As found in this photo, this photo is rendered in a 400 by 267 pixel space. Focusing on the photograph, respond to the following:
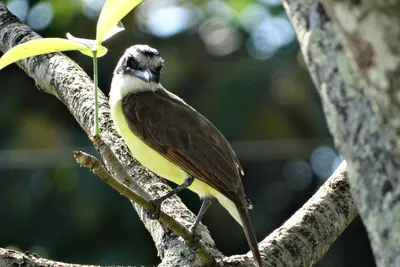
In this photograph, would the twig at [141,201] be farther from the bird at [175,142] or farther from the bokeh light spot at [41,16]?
the bokeh light spot at [41,16]

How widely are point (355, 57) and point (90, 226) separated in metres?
7.30

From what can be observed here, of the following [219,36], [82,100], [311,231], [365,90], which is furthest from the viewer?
[219,36]

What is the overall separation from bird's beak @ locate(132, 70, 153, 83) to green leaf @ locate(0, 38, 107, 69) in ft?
6.28

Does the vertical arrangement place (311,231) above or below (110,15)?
below

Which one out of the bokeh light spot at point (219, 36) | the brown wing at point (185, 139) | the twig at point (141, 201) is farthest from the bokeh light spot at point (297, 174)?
the twig at point (141, 201)

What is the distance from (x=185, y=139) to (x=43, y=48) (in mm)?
1784

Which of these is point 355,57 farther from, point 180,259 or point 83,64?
point 83,64

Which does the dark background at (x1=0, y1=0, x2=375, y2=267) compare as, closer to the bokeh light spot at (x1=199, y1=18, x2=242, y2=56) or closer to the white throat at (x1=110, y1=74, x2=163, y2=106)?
the bokeh light spot at (x1=199, y1=18, x2=242, y2=56)

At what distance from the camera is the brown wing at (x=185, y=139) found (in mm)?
3829

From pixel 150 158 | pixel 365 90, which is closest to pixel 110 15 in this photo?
pixel 365 90

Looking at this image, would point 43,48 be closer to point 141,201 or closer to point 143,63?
point 141,201

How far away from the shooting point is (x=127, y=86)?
171 inches

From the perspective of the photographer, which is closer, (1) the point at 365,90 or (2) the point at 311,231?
(1) the point at 365,90

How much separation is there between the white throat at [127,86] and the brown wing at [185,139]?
5cm
